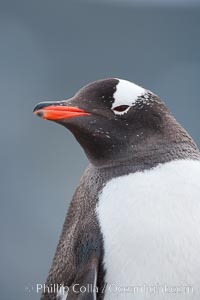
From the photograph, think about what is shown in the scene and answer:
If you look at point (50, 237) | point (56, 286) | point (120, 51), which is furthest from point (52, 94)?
point (56, 286)

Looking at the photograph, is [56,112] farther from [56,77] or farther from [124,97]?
[56,77]

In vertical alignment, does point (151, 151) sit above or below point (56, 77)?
below

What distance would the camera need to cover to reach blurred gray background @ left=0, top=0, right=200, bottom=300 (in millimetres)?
5898

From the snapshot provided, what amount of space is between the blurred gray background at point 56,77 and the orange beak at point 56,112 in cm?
407

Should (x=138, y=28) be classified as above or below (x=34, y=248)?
above

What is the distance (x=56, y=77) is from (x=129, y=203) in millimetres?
5832

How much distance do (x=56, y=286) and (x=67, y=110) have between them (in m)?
0.38

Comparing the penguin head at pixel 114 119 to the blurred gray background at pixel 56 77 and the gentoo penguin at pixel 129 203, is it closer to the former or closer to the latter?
the gentoo penguin at pixel 129 203

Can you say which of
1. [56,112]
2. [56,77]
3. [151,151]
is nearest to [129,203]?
[151,151]

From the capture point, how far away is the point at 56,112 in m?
1.53

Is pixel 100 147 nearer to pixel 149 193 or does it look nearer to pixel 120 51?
pixel 149 193

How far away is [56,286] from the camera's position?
5.35 feet

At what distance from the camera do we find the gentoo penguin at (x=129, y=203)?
4.84ft

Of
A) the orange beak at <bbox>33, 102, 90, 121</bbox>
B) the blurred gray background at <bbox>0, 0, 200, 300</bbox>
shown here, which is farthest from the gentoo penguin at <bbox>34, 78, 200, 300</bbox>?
the blurred gray background at <bbox>0, 0, 200, 300</bbox>
